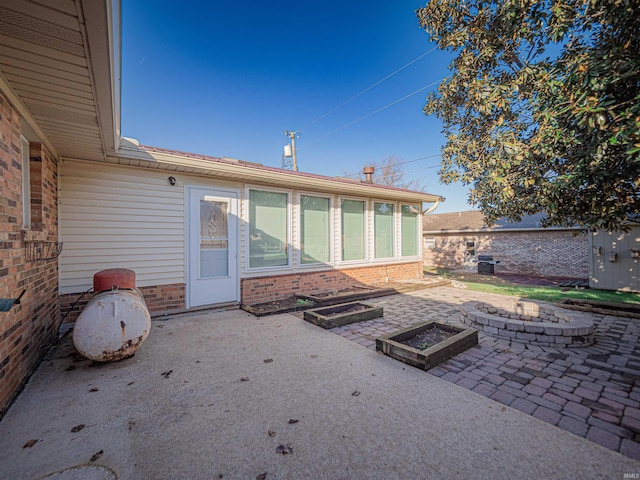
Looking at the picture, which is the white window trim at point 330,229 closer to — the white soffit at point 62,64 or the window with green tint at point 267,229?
the window with green tint at point 267,229

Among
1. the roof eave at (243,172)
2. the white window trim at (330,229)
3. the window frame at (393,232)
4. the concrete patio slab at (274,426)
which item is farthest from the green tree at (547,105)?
the white window trim at (330,229)

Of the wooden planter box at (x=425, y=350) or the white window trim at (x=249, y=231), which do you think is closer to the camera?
the wooden planter box at (x=425, y=350)

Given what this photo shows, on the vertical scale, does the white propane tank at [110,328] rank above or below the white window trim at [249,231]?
below

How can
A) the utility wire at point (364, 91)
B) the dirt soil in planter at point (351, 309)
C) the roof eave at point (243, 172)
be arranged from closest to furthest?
the roof eave at point (243, 172) < the dirt soil in planter at point (351, 309) < the utility wire at point (364, 91)

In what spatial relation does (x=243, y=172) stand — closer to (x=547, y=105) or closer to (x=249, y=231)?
(x=249, y=231)

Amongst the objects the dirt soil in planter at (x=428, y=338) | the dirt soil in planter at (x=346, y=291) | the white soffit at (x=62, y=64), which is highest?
the white soffit at (x=62, y=64)

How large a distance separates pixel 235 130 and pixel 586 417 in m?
16.1

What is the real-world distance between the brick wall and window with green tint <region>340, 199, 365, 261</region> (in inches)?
234

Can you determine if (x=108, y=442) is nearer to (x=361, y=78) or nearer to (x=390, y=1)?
(x=390, y=1)

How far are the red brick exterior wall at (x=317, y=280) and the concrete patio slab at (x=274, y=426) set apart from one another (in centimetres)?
276

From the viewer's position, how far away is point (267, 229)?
21.2ft

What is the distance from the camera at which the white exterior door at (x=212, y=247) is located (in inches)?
217

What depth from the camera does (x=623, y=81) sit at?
297 centimetres

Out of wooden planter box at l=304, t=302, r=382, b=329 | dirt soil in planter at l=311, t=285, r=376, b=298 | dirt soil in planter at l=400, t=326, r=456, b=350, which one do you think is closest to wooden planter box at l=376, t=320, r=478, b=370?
dirt soil in planter at l=400, t=326, r=456, b=350
